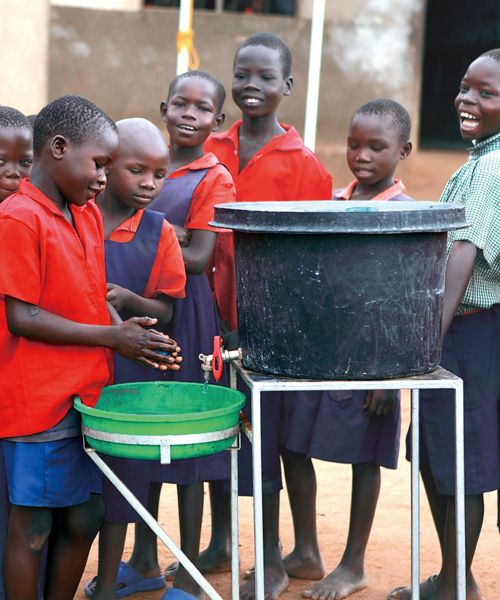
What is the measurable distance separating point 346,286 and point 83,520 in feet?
3.24

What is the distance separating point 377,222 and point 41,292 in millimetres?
884

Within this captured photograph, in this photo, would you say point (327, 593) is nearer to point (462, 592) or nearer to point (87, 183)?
point (462, 592)

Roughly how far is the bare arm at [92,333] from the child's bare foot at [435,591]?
4.61 ft

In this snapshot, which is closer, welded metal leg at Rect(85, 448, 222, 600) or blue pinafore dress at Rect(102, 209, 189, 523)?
welded metal leg at Rect(85, 448, 222, 600)

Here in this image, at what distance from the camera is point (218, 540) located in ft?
13.0

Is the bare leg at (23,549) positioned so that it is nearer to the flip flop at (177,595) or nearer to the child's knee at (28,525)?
the child's knee at (28,525)

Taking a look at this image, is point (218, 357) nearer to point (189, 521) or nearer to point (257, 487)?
point (257, 487)

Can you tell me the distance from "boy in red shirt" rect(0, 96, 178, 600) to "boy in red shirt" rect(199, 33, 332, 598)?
0.94 meters

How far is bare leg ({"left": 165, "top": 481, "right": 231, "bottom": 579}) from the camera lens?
154 inches

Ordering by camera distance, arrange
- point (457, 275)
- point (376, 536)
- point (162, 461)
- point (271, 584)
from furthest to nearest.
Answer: point (376, 536) < point (271, 584) < point (457, 275) < point (162, 461)

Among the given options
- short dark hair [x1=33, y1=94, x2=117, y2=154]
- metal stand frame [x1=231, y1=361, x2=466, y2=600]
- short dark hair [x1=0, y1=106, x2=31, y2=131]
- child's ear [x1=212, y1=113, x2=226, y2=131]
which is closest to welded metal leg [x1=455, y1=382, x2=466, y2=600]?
metal stand frame [x1=231, y1=361, x2=466, y2=600]

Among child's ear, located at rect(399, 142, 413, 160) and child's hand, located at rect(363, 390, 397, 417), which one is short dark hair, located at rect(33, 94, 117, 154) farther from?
child's ear, located at rect(399, 142, 413, 160)


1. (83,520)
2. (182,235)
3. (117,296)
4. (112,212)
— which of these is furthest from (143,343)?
(182,235)

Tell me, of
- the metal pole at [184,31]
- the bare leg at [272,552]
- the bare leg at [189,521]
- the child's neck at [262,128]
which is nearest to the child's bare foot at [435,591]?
the bare leg at [272,552]
